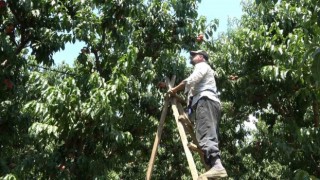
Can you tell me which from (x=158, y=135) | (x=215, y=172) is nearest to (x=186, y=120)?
(x=158, y=135)

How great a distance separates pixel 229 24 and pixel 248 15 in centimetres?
276

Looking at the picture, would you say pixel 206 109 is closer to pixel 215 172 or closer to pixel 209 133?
pixel 209 133

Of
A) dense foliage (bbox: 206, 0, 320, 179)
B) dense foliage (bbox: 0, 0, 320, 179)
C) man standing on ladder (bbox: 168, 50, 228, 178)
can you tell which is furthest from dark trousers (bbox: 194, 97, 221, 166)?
→ dense foliage (bbox: 206, 0, 320, 179)

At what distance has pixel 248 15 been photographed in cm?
815

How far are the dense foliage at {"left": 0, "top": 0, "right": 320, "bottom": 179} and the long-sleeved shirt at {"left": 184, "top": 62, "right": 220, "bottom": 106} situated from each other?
89 cm

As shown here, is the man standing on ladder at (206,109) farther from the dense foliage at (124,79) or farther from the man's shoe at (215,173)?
the dense foliage at (124,79)

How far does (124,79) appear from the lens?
16.5ft

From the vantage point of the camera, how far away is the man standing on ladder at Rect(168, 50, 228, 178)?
11.5 feet

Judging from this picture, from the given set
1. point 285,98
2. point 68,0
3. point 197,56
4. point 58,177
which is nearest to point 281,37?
point 285,98

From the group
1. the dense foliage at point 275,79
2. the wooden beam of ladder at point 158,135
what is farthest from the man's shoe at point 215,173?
the dense foliage at point 275,79

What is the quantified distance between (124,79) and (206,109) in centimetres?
151

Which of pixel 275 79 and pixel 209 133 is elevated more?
pixel 275 79

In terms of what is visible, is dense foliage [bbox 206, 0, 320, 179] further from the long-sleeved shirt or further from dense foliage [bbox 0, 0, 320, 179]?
the long-sleeved shirt

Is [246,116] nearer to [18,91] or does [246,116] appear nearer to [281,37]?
[281,37]
